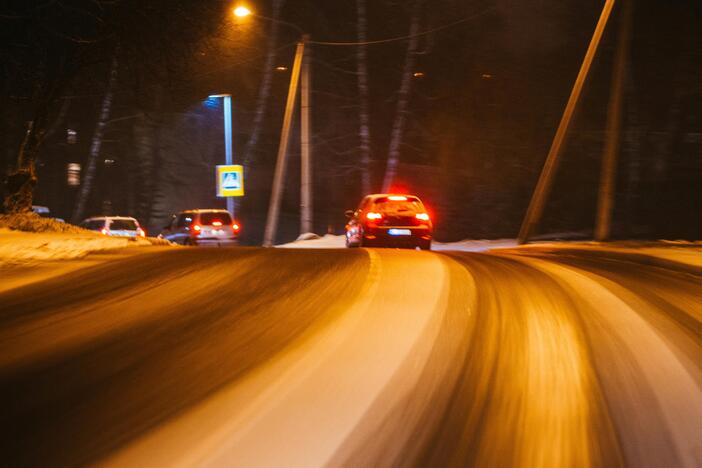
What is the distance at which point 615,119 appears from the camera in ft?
74.2

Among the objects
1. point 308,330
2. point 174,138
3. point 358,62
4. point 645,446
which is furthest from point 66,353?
point 174,138

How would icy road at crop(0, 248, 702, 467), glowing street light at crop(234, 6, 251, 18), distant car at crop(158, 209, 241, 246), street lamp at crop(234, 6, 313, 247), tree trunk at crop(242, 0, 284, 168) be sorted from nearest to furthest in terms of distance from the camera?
icy road at crop(0, 248, 702, 467)
glowing street light at crop(234, 6, 251, 18)
distant car at crop(158, 209, 241, 246)
street lamp at crop(234, 6, 313, 247)
tree trunk at crop(242, 0, 284, 168)

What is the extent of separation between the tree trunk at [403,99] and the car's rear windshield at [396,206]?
1874 centimetres

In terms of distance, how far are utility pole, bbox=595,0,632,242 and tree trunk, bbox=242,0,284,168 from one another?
79.8 ft

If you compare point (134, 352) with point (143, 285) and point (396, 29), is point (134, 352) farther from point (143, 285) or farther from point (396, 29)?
point (396, 29)

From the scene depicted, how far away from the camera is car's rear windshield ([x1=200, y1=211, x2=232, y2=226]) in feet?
97.0

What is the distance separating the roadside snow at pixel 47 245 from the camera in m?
12.8

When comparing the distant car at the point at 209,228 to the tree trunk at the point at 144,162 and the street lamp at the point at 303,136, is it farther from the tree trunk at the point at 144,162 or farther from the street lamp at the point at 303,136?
the tree trunk at the point at 144,162

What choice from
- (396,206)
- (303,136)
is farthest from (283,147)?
(396,206)

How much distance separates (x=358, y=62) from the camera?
4003 centimetres

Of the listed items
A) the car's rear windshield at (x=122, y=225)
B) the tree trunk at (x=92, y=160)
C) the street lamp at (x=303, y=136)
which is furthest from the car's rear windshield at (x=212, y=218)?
the tree trunk at (x=92, y=160)

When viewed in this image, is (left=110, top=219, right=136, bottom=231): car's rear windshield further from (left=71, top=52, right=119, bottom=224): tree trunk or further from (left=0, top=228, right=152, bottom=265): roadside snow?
(left=71, top=52, right=119, bottom=224): tree trunk

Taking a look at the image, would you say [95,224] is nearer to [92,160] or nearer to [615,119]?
[92,160]

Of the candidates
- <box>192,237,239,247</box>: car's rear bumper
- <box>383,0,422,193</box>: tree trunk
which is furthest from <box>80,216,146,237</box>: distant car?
<box>383,0,422,193</box>: tree trunk
